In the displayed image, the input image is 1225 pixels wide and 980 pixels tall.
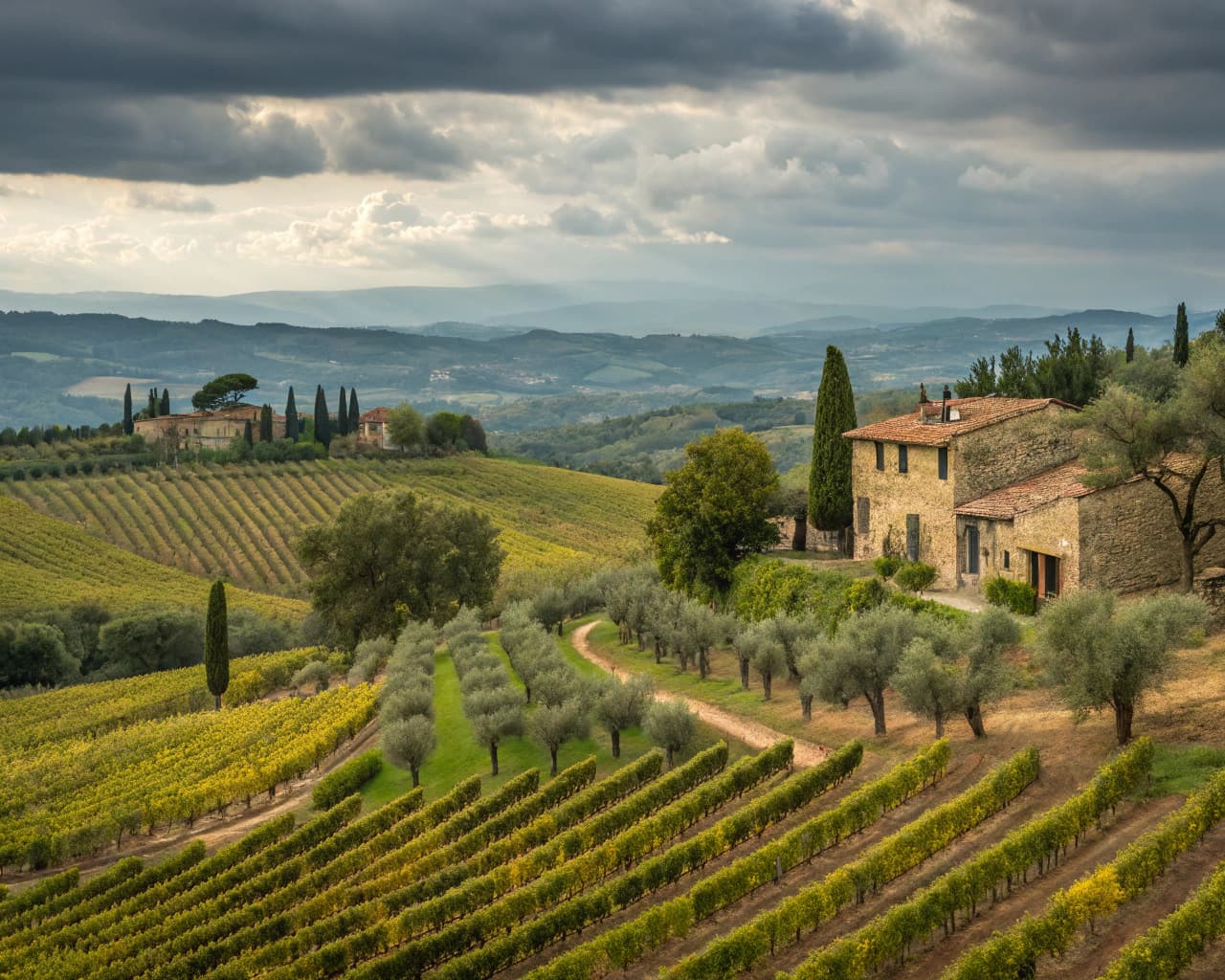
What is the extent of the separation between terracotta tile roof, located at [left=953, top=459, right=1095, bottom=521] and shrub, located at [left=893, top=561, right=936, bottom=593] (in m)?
2.47

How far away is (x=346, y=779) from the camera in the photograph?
113 feet

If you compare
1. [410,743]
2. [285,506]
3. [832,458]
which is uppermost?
[832,458]

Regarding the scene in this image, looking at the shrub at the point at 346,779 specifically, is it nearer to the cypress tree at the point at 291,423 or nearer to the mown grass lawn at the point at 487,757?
the mown grass lawn at the point at 487,757

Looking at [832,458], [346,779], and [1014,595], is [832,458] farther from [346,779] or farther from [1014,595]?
[346,779]

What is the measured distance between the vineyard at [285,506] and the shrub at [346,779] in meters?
42.0

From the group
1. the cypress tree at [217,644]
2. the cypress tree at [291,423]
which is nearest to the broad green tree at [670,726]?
the cypress tree at [217,644]

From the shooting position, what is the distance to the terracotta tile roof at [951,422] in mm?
38500

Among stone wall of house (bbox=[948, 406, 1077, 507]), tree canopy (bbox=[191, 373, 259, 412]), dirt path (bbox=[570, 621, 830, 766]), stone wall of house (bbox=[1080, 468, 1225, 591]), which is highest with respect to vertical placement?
tree canopy (bbox=[191, 373, 259, 412])

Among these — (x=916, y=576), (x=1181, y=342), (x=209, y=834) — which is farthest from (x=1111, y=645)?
(x=1181, y=342)

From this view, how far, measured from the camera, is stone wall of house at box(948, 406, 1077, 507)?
37.8 m

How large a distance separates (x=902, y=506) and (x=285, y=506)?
74740mm

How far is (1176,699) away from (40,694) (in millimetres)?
56489

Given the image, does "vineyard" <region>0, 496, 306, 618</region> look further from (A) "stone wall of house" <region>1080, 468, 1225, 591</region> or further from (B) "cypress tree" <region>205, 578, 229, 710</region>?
(A) "stone wall of house" <region>1080, 468, 1225, 591</region>

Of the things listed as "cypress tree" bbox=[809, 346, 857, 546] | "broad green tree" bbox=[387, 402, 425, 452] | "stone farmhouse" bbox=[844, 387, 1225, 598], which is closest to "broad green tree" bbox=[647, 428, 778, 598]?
"cypress tree" bbox=[809, 346, 857, 546]
